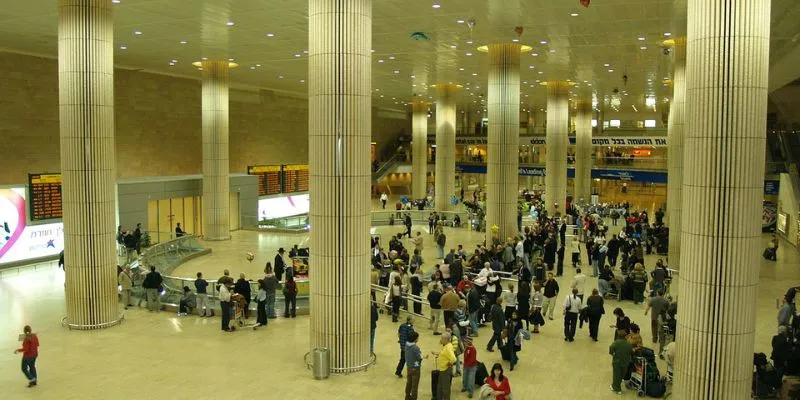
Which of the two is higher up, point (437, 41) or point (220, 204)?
point (437, 41)

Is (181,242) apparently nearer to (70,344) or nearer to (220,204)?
(220,204)

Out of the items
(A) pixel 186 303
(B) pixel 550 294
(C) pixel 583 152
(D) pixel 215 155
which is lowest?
(A) pixel 186 303

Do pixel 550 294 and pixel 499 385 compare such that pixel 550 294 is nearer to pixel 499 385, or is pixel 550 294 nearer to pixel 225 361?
pixel 499 385

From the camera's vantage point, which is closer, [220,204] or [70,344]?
[70,344]

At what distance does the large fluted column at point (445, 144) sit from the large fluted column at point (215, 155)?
47.3 ft

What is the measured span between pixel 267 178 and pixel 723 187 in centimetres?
3290

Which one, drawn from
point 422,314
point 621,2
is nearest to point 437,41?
point 621,2

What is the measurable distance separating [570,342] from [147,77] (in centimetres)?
2529

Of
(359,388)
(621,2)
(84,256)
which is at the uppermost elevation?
(621,2)

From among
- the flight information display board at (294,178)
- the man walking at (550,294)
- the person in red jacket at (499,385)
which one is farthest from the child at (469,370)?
the flight information display board at (294,178)

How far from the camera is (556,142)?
36156 mm

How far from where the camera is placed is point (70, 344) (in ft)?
43.5

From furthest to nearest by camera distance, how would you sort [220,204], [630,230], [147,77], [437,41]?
[147,77], [220,204], [630,230], [437,41]

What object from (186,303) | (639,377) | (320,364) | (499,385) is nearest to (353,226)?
(320,364)
